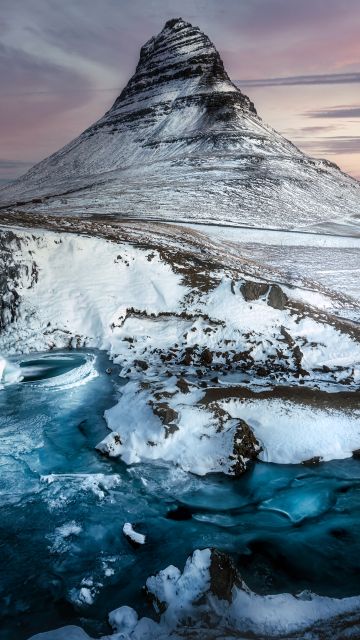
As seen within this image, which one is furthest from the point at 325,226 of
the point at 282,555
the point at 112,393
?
the point at 282,555

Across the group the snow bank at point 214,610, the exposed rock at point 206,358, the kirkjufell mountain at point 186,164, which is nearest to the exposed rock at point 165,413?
the snow bank at point 214,610

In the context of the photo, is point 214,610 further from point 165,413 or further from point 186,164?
point 186,164

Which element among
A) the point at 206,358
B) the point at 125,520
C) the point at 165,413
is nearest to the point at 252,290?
the point at 206,358

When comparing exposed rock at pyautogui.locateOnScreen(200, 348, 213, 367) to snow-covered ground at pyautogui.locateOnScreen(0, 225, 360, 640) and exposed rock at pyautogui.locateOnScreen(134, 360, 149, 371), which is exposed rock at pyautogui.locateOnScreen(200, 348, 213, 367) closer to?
snow-covered ground at pyautogui.locateOnScreen(0, 225, 360, 640)

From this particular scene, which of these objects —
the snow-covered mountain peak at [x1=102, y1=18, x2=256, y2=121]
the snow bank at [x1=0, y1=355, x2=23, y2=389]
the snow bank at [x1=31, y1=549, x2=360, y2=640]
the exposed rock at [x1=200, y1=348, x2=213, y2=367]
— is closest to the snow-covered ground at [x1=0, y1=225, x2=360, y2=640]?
the snow bank at [x1=31, y1=549, x2=360, y2=640]

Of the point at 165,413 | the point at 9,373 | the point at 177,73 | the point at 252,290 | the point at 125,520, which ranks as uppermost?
the point at 177,73

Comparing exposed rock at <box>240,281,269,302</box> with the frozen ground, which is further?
the frozen ground
